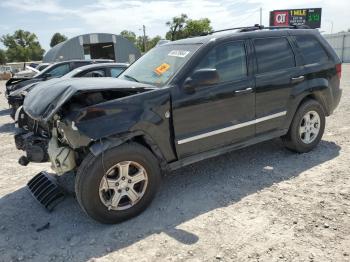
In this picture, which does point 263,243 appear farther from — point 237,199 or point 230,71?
point 230,71

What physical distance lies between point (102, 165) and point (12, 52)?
86.9 metres

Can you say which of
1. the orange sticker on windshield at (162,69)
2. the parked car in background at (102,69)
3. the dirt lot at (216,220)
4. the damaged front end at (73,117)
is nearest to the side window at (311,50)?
the dirt lot at (216,220)

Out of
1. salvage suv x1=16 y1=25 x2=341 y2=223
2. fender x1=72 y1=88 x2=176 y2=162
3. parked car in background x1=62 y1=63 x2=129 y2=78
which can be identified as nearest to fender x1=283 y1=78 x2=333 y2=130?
salvage suv x1=16 y1=25 x2=341 y2=223

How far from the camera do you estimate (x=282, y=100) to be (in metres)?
4.86

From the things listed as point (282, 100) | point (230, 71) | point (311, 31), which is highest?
point (311, 31)

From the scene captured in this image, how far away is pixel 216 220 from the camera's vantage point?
359 cm

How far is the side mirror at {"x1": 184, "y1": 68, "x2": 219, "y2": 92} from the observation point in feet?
12.6

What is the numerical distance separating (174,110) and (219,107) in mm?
648

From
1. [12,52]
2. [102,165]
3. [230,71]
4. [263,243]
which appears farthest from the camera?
[12,52]

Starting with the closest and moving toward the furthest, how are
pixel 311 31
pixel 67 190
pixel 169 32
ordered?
pixel 67 190
pixel 311 31
pixel 169 32

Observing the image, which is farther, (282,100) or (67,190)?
(282,100)

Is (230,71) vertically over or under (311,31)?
under

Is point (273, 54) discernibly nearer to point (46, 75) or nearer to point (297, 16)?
point (46, 75)

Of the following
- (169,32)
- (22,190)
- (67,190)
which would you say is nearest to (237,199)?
(67,190)
